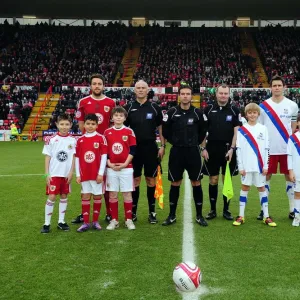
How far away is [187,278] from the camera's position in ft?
12.0

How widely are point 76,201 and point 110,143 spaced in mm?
2474

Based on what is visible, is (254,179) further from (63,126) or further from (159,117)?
(63,126)

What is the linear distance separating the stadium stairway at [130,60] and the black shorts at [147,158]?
25.6m

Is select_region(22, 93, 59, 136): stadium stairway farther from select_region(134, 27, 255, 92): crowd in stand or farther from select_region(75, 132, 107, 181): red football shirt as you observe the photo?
select_region(75, 132, 107, 181): red football shirt

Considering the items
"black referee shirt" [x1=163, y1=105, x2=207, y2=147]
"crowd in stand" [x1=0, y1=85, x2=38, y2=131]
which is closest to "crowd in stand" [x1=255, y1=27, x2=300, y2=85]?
"crowd in stand" [x1=0, y1=85, x2=38, y2=131]

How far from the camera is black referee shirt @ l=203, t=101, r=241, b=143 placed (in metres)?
6.22

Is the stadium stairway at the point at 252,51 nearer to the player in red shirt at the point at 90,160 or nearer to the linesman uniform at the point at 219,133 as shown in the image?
the linesman uniform at the point at 219,133

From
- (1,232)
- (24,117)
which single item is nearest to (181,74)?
(24,117)

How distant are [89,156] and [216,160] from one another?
1.96 m

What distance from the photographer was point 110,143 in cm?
572

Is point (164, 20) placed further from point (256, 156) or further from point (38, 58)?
point (256, 156)

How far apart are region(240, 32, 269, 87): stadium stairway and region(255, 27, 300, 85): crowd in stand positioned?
37cm

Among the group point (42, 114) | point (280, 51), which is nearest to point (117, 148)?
point (42, 114)

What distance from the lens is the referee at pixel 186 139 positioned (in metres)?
5.86
